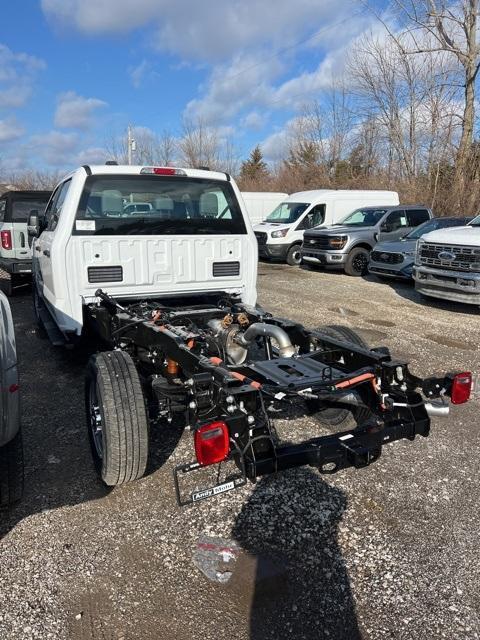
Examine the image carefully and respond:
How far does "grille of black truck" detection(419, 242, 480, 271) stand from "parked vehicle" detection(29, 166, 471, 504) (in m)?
4.74

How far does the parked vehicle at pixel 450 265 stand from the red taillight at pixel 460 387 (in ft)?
20.2

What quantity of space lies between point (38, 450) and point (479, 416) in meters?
3.87

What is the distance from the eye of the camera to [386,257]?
1223cm

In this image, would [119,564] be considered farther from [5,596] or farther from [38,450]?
[38,450]

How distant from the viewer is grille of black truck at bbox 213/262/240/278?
518cm

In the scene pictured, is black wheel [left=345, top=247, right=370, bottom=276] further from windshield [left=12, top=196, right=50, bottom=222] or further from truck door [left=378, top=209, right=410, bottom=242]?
windshield [left=12, top=196, right=50, bottom=222]

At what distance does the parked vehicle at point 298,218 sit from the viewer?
51.8ft

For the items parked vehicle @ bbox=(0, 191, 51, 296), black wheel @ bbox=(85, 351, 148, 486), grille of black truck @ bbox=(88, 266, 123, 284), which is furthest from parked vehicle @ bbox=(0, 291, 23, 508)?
parked vehicle @ bbox=(0, 191, 51, 296)

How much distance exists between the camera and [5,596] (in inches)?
A: 95.9

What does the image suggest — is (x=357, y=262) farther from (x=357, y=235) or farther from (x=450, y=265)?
(x=450, y=265)

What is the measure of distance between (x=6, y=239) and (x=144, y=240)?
6121 millimetres

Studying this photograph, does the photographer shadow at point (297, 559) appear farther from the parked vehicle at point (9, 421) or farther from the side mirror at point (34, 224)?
the side mirror at point (34, 224)

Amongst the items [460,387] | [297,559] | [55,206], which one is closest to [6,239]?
[55,206]

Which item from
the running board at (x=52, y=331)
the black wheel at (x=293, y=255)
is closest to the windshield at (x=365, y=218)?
the black wheel at (x=293, y=255)
